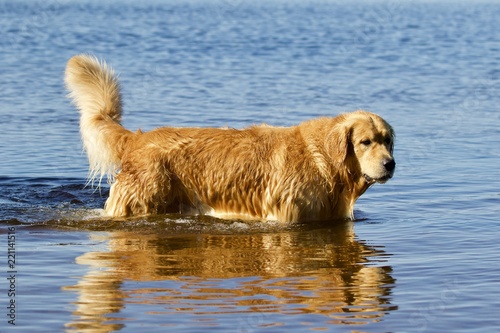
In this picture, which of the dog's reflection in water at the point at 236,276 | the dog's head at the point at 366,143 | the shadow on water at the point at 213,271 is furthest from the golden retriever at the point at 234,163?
the dog's reflection in water at the point at 236,276

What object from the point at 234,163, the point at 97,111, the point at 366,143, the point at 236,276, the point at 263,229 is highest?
the point at 97,111

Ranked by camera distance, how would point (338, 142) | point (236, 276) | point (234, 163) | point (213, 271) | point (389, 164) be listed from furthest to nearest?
point (234, 163) < point (338, 142) < point (389, 164) < point (213, 271) < point (236, 276)

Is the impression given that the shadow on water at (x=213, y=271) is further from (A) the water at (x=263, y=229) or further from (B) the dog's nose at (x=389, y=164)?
(B) the dog's nose at (x=389, y=164)

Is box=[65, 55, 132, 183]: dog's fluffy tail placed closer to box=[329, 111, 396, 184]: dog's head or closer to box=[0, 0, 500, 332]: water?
box=[0, 0, 500, 332]: water

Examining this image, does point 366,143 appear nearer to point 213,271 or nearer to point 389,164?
point 389,164

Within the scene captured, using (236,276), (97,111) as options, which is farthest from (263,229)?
(97,111)

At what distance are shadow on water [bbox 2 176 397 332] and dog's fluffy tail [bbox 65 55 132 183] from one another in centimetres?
68

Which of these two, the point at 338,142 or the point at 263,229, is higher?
the point at 338,142

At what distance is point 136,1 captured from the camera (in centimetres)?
7694

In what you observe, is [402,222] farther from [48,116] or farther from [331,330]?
[48,116]

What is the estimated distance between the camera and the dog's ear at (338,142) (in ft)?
31.1

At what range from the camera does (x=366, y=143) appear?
9.51 m

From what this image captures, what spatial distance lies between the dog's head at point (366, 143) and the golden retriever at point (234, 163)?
10 millimetres

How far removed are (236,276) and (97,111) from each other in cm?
304
